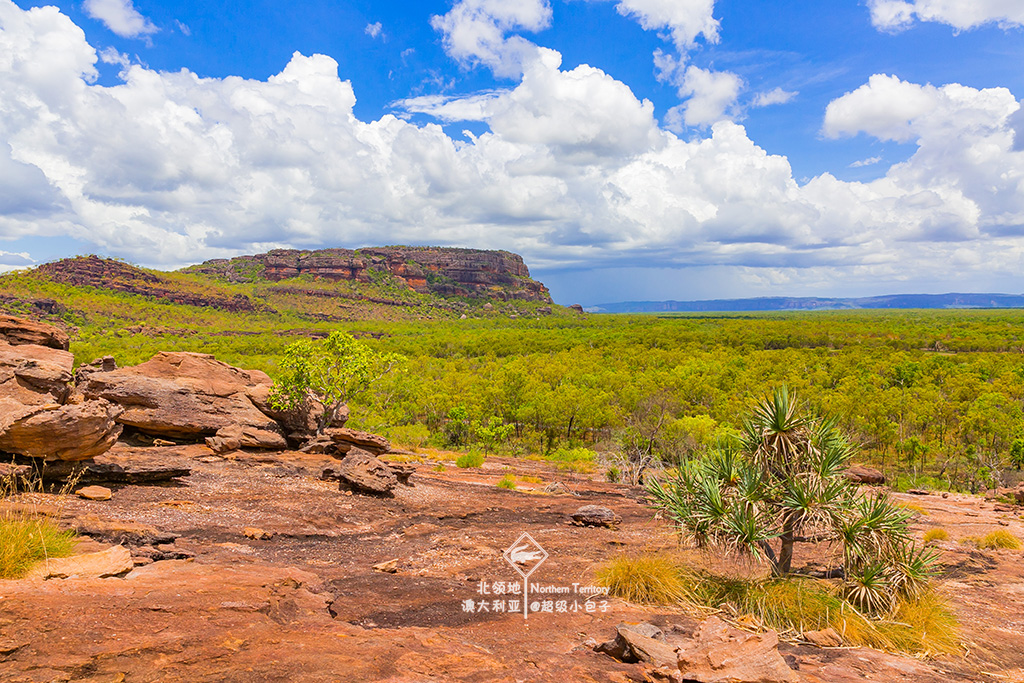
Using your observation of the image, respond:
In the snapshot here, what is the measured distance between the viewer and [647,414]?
1745 inches

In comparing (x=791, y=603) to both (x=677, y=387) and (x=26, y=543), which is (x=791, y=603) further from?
(x=677, y=387)

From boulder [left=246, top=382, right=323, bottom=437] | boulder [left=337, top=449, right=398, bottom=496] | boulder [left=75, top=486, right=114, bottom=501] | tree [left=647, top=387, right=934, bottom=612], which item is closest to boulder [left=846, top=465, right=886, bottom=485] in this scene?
tree [left=647, top=387, right=934, bottom=612]

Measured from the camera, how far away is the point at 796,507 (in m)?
10.1

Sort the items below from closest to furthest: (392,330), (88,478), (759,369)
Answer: (88,478)
(759,369)
(392,330)

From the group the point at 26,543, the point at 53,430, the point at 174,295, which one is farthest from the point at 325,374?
the point at 174,295

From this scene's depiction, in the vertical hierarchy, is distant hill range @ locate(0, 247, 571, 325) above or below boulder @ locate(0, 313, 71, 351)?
above

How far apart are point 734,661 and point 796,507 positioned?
4.39 meters

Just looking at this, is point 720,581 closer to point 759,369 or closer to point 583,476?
point 583,476

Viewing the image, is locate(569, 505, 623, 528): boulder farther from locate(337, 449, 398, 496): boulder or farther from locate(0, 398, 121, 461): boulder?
locate(0, 398, 121, 461): boulder

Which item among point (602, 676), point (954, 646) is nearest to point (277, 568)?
point (602, 676)

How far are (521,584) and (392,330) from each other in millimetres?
127149

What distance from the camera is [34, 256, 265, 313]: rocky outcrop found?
132 metres

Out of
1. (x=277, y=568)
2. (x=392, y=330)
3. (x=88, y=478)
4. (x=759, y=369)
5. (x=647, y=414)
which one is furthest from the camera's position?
(x=392, y=330)

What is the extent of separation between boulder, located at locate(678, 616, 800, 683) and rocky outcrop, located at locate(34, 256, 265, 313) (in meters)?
155
